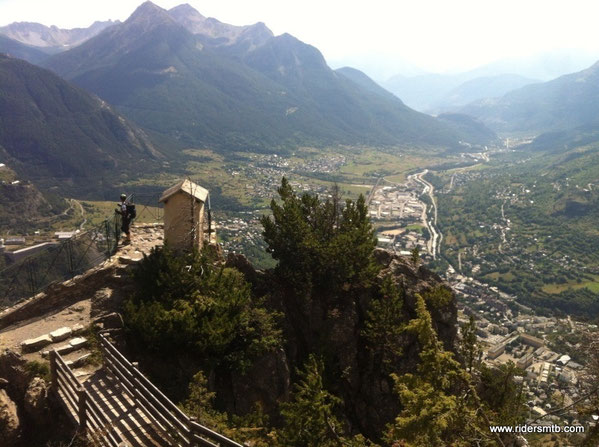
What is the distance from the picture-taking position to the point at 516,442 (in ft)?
58.7

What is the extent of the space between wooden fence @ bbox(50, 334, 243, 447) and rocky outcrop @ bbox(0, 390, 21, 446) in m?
1.51

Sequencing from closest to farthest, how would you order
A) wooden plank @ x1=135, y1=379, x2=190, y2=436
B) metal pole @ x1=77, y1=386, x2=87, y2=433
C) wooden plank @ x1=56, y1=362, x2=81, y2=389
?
wooden plank @ x1=135, y1=379, x2=190, y2=436
metal pole @ x1=77, y1=386, x2=87, y2=433
wooden plank @ x1=56, y1=362, x2=81, y2=389

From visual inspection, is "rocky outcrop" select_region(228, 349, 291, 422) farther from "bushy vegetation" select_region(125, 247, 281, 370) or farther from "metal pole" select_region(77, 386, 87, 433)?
"metal pole" select_region(77, 386, 87, 433)

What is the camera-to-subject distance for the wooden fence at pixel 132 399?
11.1m

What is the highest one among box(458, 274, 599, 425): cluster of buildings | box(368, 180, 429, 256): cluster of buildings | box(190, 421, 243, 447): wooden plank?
box(190, 421, 243, 447): wooden plank

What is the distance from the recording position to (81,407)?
40.0ft

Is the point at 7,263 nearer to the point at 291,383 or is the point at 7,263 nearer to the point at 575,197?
the point at 291,383

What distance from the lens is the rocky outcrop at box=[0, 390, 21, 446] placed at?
535 inches

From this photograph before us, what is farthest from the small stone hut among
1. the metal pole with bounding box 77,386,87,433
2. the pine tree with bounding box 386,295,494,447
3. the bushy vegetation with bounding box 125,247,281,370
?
the pine tree with bounding box 386,295,494,447

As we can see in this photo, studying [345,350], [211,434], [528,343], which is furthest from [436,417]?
[528,343]

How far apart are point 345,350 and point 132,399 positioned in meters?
12.1

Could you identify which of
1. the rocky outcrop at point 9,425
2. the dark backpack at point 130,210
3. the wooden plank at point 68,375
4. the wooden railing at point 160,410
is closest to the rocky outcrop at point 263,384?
A: the wooden railing at point 160,410

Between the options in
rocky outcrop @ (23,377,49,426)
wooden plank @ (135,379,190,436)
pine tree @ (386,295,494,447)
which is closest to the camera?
wooden plank @ (135,379,190,436)

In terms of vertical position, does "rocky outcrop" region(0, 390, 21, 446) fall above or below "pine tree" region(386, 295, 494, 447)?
below
